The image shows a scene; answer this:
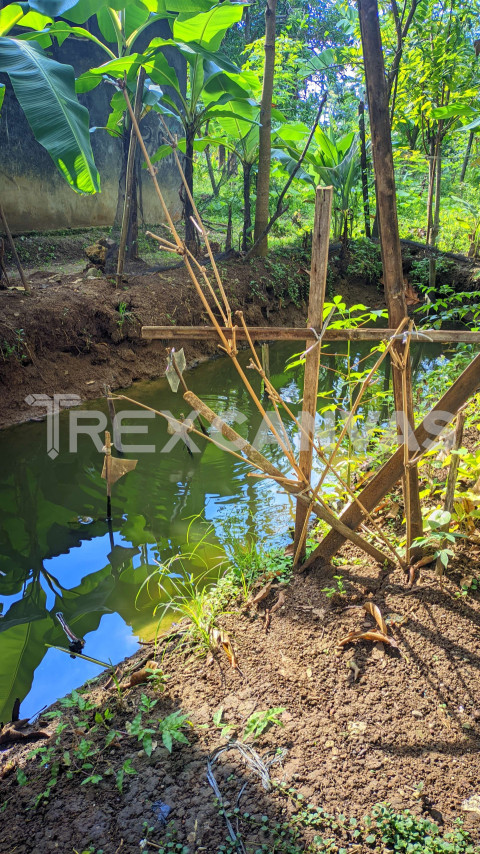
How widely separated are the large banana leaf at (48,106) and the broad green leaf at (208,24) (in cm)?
Result: 187

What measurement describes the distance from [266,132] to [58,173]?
3.23m

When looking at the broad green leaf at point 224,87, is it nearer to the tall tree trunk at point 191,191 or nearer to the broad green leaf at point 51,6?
the tall tree trunk at point 191,191

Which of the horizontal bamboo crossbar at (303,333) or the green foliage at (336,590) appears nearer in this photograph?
the horizontal bamboo crossbar at (303,333)

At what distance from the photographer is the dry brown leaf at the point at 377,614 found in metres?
1.90

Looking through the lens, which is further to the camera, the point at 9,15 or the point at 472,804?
the point at 9,15

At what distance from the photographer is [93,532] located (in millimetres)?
3305

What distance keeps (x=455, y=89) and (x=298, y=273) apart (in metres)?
3.13

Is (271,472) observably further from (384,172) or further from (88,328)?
(88,328)

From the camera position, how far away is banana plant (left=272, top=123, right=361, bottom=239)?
7875 mm

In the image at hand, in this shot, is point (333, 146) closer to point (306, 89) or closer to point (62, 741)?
point (62, 741)

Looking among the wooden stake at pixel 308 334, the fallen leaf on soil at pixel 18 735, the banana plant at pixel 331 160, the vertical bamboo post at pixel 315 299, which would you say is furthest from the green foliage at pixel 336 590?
the banana plant at pixel 331 160

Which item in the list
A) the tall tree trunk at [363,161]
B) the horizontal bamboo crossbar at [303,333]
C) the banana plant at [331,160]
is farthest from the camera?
the banana plant at [331,160]

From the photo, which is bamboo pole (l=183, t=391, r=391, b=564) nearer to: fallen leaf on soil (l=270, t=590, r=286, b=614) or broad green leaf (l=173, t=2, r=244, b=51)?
fallen leaf on soil (l=270, t=590, r=286, b=614)

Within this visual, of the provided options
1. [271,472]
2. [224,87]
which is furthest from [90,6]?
[271,472]
